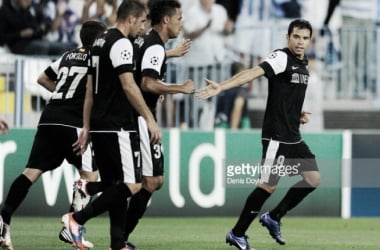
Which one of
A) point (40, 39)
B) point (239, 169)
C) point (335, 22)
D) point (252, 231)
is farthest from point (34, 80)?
point (335, 22)

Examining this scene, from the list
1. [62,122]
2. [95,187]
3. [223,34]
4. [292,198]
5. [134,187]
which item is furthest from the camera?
[223,34]

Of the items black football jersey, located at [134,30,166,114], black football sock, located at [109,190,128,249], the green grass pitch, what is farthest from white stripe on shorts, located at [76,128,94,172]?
black football sock, located at [109,190,128,249]

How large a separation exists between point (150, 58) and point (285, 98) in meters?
1.69

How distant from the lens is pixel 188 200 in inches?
687

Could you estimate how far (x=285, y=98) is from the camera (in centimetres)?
1257

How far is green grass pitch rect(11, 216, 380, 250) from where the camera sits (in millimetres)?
12992

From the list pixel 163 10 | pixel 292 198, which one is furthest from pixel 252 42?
pixel 163 10

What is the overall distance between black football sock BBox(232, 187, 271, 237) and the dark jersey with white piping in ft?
1.98

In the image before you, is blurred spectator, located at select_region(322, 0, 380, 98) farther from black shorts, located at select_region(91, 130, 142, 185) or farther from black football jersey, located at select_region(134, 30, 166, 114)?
black shorts, located at select_region(91, 130, 142, 185)

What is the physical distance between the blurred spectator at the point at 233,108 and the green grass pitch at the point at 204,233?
104 inches

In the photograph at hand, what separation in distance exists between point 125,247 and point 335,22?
11.5 meters

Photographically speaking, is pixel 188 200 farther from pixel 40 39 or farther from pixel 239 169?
pixel 40 39

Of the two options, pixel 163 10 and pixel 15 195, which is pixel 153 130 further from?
pixel 15 195

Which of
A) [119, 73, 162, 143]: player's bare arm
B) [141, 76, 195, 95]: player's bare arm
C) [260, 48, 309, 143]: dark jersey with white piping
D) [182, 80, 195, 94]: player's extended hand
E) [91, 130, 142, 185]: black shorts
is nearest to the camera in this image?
[119, 73, 162, 143]: player's bare arm
